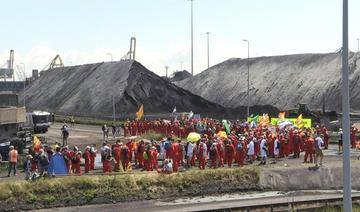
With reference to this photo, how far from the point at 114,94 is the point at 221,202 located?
6701cm

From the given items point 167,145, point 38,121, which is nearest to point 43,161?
point 167,145

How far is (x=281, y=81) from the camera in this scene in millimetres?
99875

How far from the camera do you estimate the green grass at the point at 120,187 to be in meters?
21.1

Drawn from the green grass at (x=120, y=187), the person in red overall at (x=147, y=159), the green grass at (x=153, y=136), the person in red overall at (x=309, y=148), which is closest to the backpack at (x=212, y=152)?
the green grass at (x=120, y=187)

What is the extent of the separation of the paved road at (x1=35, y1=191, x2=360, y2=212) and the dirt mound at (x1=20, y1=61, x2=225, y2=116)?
5394 centimetres

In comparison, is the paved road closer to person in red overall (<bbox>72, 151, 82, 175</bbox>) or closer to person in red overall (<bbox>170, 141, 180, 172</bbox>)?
person in red overall (<bbox>170, 141, 180, 172</bbox>)

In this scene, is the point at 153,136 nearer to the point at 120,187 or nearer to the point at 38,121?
the point at 38,121

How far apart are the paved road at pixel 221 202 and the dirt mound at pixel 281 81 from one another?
60.5m

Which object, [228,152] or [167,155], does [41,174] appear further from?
[228,152]

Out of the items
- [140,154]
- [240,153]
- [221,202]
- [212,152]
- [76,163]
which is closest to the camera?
[221,202]

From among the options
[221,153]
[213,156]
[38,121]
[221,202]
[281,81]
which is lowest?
[221,202]

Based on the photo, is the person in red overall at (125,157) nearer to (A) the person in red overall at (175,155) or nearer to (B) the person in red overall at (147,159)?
(B) the person in red overall at (147,159)

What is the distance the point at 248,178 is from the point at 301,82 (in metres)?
72.8

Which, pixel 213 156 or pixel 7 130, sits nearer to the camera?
pixel 213 156
